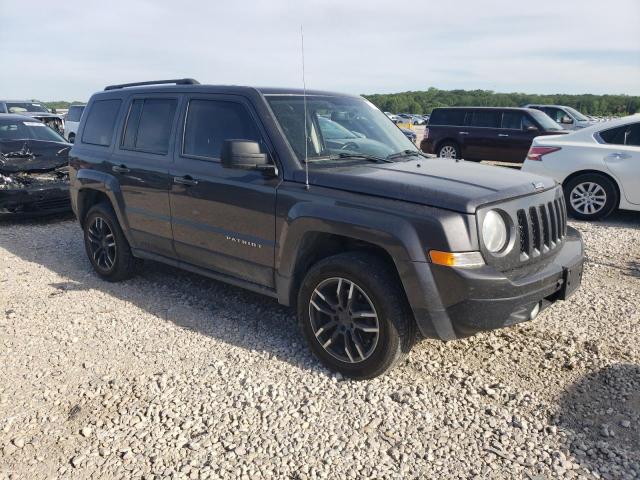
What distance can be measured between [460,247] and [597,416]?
1283mm

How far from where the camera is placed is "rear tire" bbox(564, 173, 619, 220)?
7.64 m

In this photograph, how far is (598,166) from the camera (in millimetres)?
7641

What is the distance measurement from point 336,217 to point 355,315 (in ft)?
2.07

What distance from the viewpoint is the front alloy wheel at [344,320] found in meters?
3.27

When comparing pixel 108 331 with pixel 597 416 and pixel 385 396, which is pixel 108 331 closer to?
pixel 385 396

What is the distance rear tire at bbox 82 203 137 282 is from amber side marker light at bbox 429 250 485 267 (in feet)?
11.0

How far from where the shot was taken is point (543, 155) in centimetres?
816

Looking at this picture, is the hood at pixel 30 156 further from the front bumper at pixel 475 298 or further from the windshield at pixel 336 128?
the front bumper at pixel 475 298

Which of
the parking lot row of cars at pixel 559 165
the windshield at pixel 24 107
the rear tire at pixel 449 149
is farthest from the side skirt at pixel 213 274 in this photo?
the windshield at pixel 24 107

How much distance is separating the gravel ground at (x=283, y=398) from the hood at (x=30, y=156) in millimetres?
4217

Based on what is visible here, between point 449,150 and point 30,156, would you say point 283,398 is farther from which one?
point 449,150

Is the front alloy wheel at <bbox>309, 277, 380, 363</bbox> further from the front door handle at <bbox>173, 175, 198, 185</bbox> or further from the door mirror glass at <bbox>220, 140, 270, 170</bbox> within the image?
the front door handle at <bbox>173, 175, 198, 185</bbox>

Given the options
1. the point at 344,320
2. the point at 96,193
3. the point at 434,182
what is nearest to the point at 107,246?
the point at 96,193

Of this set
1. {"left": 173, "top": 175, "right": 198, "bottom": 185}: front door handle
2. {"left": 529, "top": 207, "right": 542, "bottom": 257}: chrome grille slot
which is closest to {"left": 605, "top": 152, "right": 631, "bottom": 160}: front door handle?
{"left": 529, "top": 207, "right": 542, "bottom": 257}: chrome grille slot
